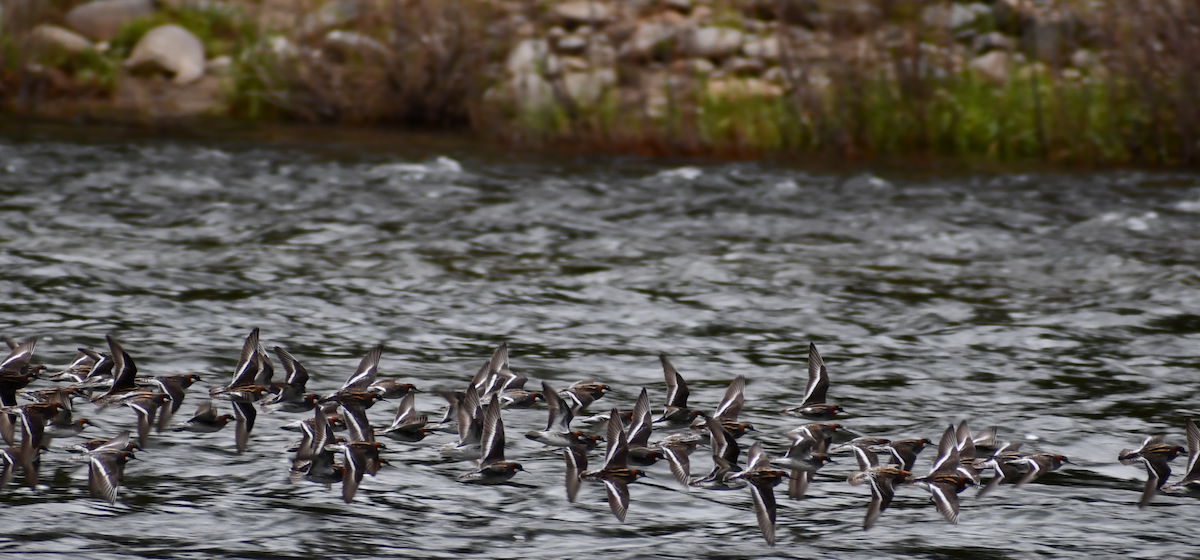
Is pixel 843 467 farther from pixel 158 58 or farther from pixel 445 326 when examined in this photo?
pixel 158 58

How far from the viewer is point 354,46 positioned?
17359 millimetres

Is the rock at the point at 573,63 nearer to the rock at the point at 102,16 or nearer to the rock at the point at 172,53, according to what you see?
the rock at the point at 172,53

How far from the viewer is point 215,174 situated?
12.8 meters

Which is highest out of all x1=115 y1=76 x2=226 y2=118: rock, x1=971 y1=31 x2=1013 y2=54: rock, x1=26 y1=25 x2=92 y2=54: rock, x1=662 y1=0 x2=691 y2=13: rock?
x1=662 y1=0 x2=691 y2=13: rock

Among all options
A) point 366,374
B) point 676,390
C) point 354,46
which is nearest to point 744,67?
point 354,46

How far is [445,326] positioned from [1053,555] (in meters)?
4.27

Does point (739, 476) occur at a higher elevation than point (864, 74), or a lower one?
lower

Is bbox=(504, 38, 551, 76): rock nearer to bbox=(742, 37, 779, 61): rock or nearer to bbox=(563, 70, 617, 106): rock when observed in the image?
bbox=(563, 70, 617, 106): rock

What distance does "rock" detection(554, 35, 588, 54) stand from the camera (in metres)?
18.7

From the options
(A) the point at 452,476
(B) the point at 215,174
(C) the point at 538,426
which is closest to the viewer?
(A) the point at 452,476

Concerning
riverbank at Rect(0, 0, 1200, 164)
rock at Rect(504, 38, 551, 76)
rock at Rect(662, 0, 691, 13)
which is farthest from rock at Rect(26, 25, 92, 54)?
rock at Rect(662, 0, 691, 13)

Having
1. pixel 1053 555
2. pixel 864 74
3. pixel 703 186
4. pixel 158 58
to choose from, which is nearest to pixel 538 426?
pixel 1053 555

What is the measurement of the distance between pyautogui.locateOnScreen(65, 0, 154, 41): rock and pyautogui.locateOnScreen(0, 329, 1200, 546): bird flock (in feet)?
51.5

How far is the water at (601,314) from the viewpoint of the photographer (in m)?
4.90
